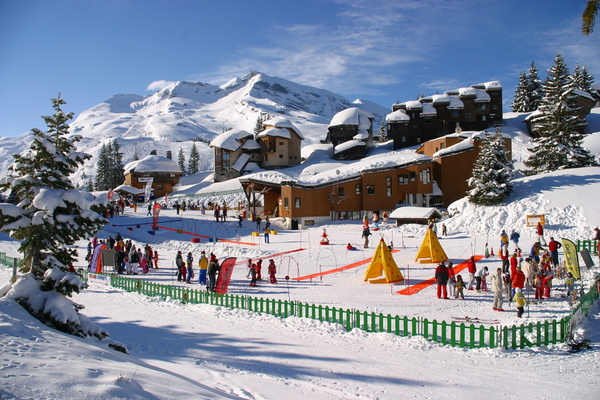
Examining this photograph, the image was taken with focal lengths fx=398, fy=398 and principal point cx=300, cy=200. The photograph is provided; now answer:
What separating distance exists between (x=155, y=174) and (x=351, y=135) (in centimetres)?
3459

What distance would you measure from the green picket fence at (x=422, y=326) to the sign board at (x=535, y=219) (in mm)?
16360

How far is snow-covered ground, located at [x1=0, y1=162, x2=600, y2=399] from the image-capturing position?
5.25 metres

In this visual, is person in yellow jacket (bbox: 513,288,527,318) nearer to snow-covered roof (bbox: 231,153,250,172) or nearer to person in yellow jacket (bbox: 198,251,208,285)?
person in yellow jacket (bbox: 198,251,208,285)

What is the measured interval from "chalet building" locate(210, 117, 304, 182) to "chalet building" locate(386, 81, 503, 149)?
16878mm

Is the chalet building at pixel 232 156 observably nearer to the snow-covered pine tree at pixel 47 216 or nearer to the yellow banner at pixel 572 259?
the yellow banner at pixel 572 259

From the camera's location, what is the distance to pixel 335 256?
74.5 feet

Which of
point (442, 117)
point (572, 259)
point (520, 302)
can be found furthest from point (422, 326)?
point (442, 117)

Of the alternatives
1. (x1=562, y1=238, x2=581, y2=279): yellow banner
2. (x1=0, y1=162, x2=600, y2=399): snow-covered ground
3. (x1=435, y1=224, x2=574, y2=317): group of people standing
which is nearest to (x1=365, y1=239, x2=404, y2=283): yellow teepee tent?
(x1=0, y1=162, x2=600, y2=399): snow-covered ground

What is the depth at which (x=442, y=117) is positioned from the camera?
6719 cm

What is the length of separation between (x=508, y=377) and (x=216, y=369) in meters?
5.80

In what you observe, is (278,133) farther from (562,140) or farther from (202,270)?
(202,270)

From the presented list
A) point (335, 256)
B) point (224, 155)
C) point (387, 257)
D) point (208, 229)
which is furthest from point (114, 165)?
point (387, 257)

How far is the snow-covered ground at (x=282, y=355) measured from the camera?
525cm

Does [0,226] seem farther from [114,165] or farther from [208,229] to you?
[114,165]
